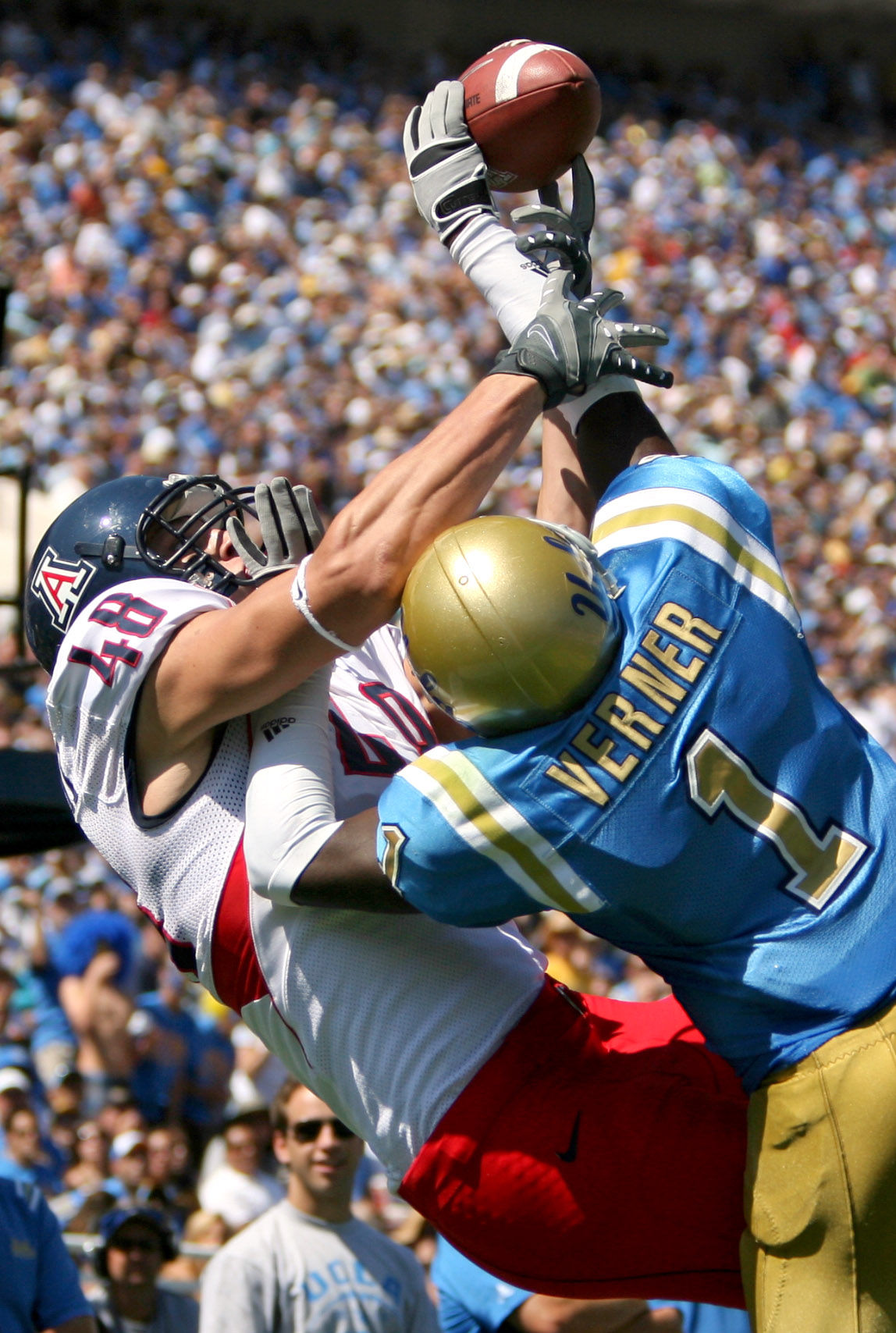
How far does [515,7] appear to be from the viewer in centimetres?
2192

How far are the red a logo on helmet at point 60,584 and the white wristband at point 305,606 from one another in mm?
492

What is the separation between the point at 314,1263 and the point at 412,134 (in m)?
2.58

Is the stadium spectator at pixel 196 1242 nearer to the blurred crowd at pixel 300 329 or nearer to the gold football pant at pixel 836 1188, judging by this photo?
Result: the blurred crowd at pixel 300 329

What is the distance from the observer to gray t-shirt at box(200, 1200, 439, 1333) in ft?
12.0

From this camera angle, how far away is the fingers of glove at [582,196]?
2.65 metres

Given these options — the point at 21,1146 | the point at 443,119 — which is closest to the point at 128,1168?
the point at 21,1146

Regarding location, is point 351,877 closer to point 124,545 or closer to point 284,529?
point 284,529

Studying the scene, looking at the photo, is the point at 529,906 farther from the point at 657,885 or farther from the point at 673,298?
the point at 673,298

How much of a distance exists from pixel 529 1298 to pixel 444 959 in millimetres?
1557

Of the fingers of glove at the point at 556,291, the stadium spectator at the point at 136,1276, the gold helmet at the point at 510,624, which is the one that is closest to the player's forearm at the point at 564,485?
the fingers of glove at the point at 556,291

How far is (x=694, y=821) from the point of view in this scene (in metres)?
1.97

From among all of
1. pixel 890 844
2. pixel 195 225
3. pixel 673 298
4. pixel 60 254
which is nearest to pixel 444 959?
pixel 890 844

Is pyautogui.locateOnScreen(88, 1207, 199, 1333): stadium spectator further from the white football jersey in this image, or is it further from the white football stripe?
the white football stripe

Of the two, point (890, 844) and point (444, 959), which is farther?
point (444, 959)
